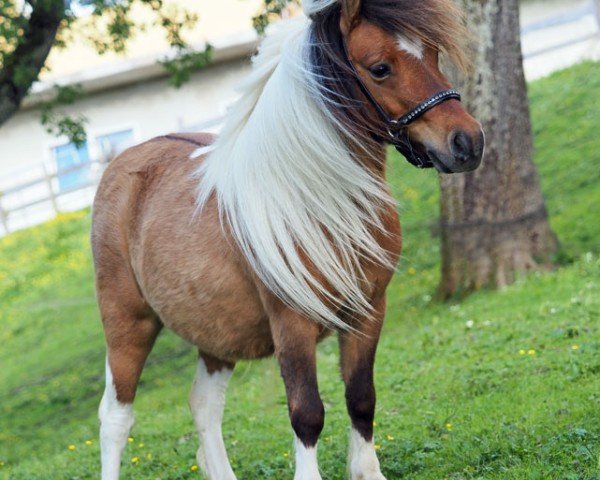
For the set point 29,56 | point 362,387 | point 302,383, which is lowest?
point 362,387

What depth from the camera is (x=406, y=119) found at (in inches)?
151

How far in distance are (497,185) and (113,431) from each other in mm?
5135

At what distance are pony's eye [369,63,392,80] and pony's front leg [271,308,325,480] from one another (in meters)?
1.09

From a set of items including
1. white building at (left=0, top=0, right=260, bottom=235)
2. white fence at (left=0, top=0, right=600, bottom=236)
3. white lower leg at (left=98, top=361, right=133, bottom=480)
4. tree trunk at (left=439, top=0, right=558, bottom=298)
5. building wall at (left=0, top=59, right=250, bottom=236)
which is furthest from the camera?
building wall at (left=0, top=59, right=250, bottom=236)

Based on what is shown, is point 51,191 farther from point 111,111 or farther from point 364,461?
point 364,461

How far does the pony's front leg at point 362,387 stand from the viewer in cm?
427

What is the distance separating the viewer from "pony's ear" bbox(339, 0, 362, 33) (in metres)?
3.90

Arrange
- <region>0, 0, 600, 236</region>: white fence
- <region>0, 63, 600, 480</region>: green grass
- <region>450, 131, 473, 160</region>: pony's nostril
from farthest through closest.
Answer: <region>0, 0, 600, 236</region>: white fence
<region>0, 63, 600, 480</region>: green grass
<region>450, 131, 473, 160</region>: pony's nostril

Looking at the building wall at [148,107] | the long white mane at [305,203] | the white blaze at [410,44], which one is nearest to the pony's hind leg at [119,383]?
the long white mane at [305,203]

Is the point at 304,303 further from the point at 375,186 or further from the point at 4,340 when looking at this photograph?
the point at 4,340

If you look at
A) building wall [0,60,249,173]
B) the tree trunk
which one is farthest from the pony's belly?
building wall [0,60,249,173]

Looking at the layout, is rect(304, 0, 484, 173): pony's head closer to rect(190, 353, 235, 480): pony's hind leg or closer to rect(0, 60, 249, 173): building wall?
rect(190, 353, 235, 480): pony's hind leg

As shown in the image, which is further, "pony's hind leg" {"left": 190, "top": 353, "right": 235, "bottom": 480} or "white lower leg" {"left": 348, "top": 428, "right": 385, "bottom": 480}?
"pony's hind leg" {"left": 190, "top": 353, "right": 235, "bottom": 480}

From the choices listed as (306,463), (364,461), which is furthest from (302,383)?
(364,461)
